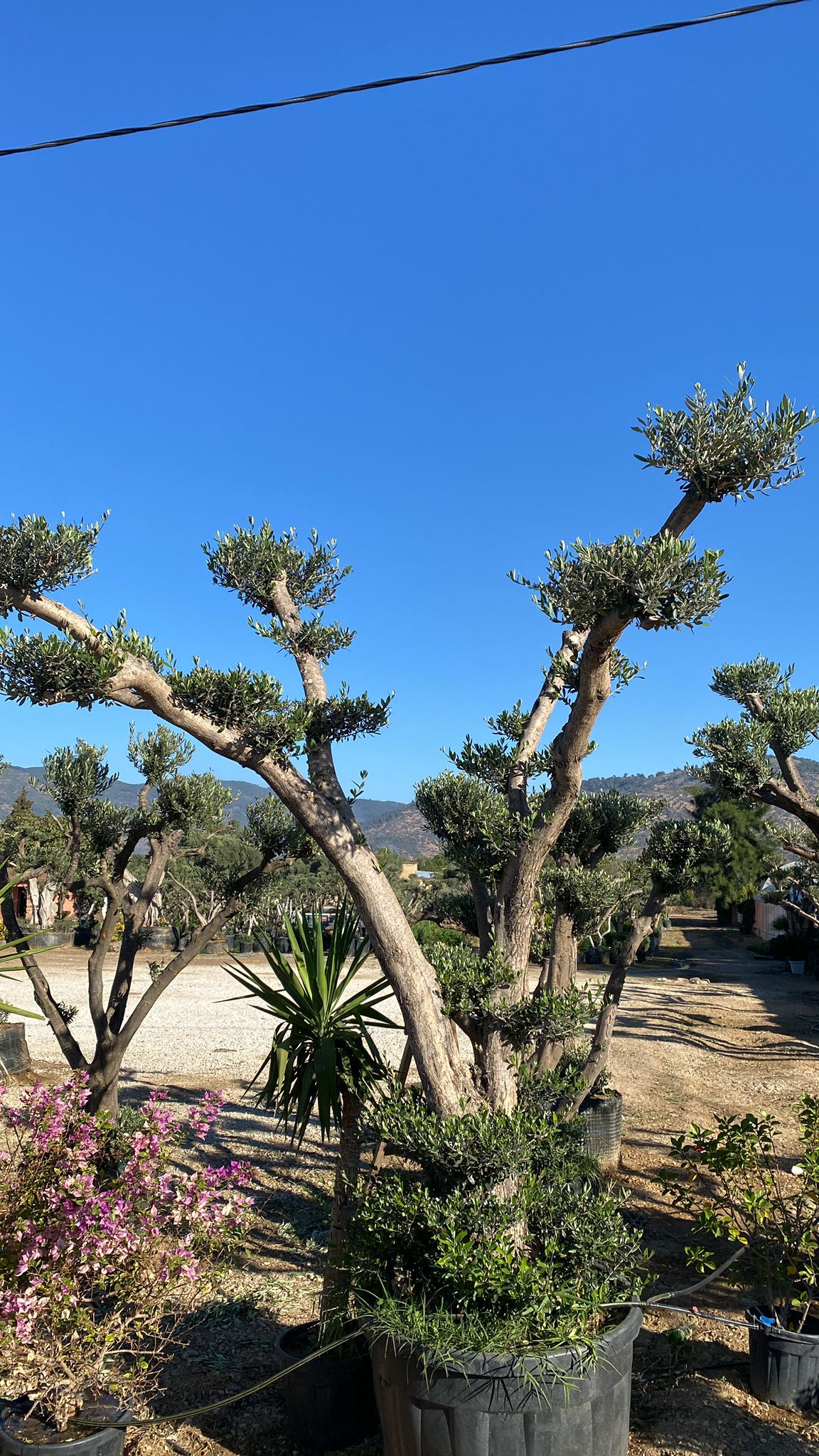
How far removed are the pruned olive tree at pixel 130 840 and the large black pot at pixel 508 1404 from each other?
14.9 ft

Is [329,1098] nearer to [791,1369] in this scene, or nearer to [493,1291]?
[493,1291]

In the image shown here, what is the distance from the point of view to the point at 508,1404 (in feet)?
10.5

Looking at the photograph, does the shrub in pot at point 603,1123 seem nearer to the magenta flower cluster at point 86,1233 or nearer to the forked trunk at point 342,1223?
the forked trunk at point 342,1223

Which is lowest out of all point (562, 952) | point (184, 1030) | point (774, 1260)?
point (184, 1030)

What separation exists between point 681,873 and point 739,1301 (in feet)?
9.41

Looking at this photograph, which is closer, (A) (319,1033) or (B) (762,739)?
(A) (319,1033)

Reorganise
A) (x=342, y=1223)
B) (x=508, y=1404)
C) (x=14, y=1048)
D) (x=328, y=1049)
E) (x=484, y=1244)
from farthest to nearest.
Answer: (x=14, y=1048) < (x=328, y=1049) < (x=342, y=1223) < (x=484, y=1244) < (x=508, y=1404)

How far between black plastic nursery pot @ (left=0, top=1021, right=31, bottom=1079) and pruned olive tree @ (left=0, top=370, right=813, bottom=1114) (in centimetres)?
916

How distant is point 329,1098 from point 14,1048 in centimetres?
838

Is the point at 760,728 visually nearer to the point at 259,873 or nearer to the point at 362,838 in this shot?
the point at 259,873

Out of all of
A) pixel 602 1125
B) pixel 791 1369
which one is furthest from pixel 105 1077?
pixel 791 1369

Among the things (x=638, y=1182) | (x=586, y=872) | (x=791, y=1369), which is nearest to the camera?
(x=791, y=1369)

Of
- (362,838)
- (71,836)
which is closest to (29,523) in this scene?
(362,838)

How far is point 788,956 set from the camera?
87.1 ft
